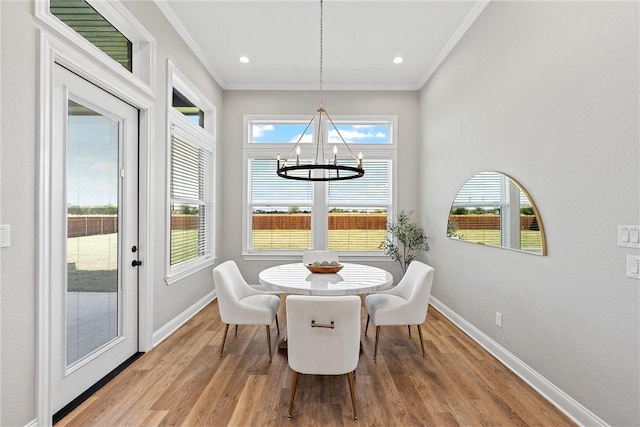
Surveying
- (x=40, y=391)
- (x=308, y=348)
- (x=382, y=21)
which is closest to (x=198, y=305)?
(x=40, y=391)

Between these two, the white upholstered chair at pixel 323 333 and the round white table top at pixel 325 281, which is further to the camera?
the round white table top at pixel 325 281

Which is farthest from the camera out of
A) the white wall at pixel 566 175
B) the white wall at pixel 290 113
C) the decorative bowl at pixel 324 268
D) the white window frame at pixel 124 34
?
the white wall at pixel 290 113

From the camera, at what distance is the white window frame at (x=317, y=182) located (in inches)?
195

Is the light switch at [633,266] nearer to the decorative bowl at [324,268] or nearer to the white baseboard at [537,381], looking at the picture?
the white baseboard at [537,381]

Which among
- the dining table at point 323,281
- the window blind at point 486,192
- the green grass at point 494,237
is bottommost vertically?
the dining table at point 323,281

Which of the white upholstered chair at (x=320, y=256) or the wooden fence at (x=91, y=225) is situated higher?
the wooden fence at (x=91, y=225)

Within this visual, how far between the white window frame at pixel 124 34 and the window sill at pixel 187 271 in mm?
1794

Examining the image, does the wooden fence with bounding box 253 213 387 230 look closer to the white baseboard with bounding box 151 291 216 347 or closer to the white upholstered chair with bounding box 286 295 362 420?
the white baseboard with bounding box 151 291 216 347

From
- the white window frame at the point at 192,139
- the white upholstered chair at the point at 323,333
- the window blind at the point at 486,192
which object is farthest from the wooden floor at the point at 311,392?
the window blind at the point at 486,192

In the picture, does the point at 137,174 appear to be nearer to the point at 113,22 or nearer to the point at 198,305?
the point at 113,22

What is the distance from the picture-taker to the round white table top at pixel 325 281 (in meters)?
2.33

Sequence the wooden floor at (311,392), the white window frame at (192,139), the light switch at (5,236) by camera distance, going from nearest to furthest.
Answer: the light switch at (5,236)
the wooden floor at (311,392)
the white window frame at (192,139)

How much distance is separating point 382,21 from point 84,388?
412 centimetres

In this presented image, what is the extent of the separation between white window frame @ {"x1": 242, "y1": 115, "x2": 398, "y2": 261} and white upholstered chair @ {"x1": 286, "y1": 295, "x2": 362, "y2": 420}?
9.89ft
